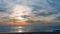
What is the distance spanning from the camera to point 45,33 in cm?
559

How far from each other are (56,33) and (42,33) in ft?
1.75

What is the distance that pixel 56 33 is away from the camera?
5602 mm

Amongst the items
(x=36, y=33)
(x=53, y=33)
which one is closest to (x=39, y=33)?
(x=36, y=33)

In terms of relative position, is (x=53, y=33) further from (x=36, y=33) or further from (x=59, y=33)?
(x=36, y=33)

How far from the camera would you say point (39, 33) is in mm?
5613

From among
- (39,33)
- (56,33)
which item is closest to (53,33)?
(56,33)

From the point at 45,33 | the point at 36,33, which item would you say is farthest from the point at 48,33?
the point at 36,33

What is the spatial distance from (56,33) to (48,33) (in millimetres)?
303

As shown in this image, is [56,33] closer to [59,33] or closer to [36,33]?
[59,33]

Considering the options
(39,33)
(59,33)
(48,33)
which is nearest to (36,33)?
(39,33)

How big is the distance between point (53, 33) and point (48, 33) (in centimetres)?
19

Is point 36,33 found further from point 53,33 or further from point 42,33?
point 53,33

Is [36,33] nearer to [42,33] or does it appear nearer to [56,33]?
[42,33]

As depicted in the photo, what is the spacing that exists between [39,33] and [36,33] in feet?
0.38
